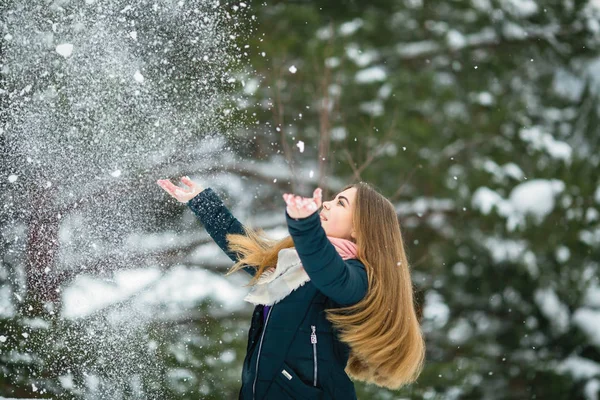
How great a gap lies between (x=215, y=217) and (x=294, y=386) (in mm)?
779

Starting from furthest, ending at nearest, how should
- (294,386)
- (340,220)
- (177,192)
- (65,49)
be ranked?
1. (65,49)
2. (177,192)
3. (340,220)
4. (294,386)

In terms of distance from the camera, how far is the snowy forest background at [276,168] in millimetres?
3527

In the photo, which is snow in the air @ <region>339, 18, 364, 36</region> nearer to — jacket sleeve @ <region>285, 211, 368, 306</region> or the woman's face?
the woman's face

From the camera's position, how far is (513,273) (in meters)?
4.48

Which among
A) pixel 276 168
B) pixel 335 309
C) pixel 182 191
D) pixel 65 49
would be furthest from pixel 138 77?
pixel 335 309

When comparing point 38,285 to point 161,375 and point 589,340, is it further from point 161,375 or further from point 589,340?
point 589,340

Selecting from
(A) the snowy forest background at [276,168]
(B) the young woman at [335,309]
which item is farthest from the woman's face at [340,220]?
(A) the snowy forest background at [276,168]

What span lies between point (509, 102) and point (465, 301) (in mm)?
1543

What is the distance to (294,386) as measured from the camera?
1.72 m

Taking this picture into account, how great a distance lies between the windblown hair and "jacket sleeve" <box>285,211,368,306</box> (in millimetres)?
67

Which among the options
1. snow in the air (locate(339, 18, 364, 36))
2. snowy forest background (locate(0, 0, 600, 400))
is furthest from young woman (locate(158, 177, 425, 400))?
snow in the air (locate(339, 18, 364, 36))

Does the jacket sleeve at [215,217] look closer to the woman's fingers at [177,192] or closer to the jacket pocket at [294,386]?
the woman's fingers at [177,192]

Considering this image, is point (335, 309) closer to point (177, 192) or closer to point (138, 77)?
point (177, 192)

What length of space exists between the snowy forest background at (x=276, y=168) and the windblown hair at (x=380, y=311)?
1.80 m
